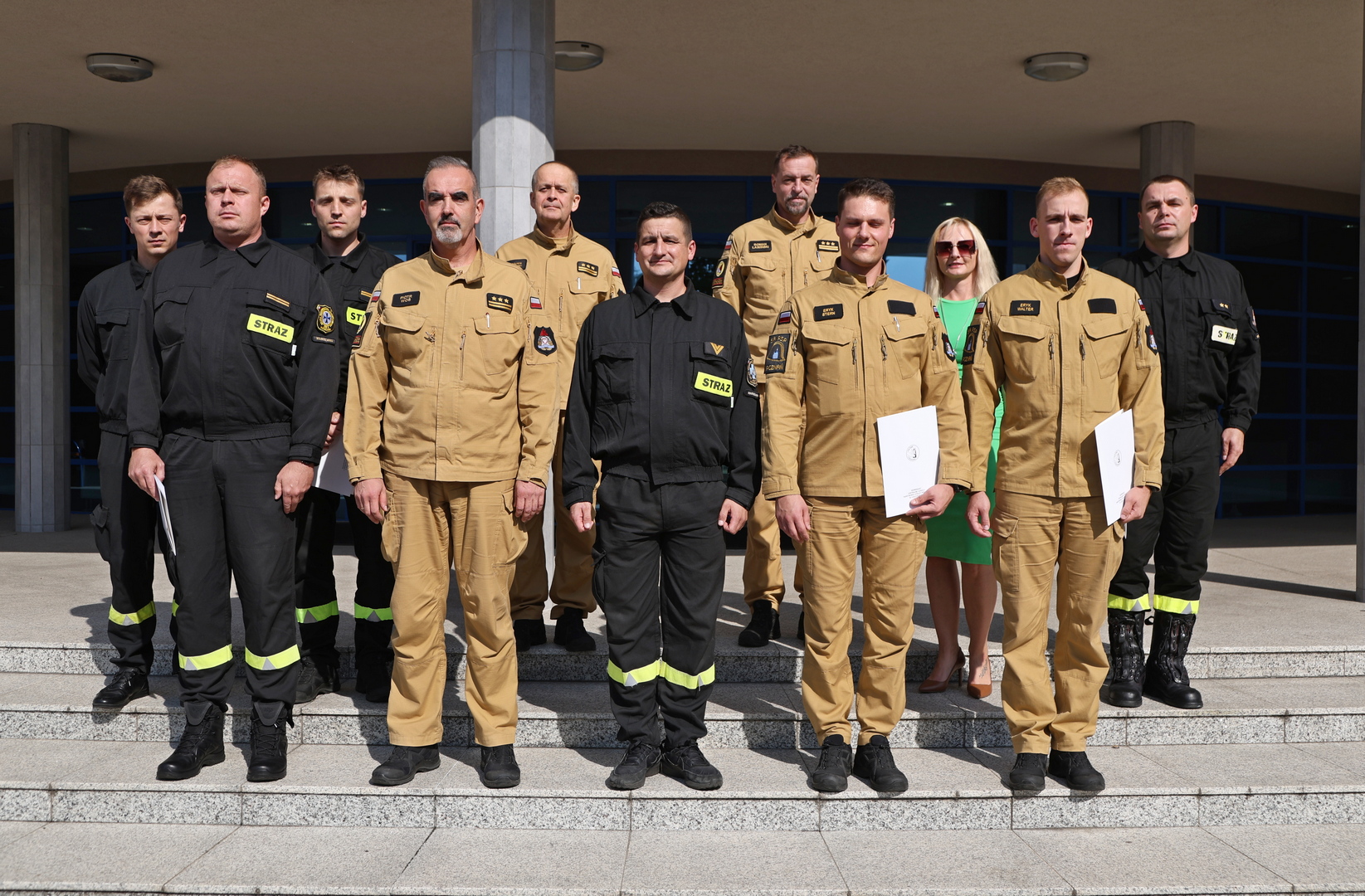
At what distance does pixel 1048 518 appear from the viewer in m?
3.64

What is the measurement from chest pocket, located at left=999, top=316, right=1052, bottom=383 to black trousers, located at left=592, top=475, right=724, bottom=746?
47.7 inches

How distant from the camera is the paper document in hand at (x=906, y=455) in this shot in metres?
3.55

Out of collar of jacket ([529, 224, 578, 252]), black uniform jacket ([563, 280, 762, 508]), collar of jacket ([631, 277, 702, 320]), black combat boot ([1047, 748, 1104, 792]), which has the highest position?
collar of jacket ([529, 224, 578, 252])

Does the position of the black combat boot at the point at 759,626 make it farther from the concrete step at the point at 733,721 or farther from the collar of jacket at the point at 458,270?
the collar of jacket at the point at 458,270

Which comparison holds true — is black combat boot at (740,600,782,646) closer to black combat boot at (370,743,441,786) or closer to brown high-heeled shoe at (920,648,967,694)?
brown high-heeled shoe at (920,648,967,694)

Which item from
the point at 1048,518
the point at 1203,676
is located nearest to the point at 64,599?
the point at 1048,518

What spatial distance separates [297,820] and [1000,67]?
7798 millimetres

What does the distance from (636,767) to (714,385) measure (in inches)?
55.6

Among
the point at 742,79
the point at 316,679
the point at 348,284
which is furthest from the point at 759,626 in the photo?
the point at 742,79

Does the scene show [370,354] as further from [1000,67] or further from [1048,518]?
[1000,67]

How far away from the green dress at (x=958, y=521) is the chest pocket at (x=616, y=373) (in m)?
1.48

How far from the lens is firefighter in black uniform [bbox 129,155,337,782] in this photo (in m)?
3.63

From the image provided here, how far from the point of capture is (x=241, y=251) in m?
3.74

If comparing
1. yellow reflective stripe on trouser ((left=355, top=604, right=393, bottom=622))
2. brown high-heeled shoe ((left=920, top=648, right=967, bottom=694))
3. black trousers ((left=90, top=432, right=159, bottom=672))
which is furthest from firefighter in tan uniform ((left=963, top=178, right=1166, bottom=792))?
black trousers ((left=90, top=432, right=159, bottom=672))
